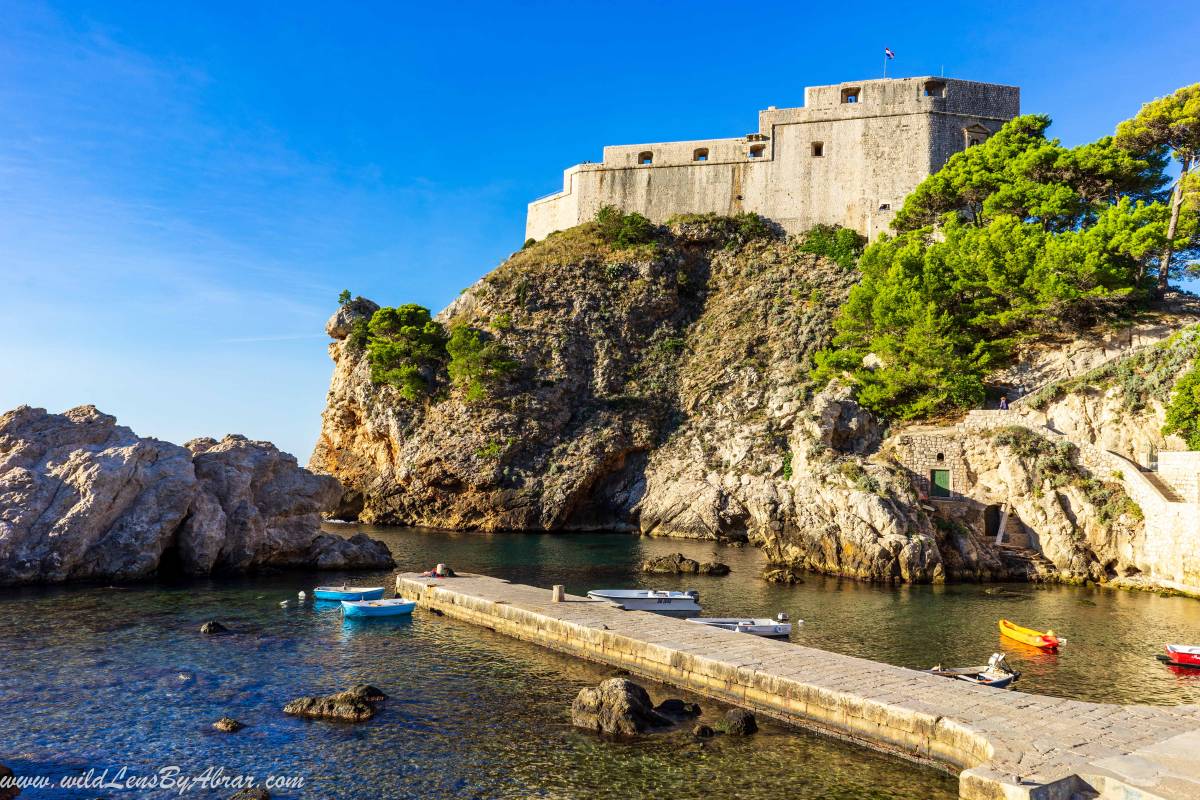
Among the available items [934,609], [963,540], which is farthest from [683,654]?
[963,540]

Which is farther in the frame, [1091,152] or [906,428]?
[1091,152]

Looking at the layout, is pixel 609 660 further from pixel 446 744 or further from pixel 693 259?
pixel 693 259

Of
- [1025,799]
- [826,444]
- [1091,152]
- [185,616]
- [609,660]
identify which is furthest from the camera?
[1091,152]

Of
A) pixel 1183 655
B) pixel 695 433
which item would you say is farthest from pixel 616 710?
pixel 695 433

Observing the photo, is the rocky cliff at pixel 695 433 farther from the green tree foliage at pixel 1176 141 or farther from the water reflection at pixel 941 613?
Result: the green tree foliage at pixel 1176 141

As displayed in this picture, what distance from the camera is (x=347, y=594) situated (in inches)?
913

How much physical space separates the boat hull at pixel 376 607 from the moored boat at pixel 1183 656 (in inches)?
711

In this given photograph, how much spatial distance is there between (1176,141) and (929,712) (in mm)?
42802

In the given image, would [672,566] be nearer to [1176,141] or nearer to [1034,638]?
[1034,638]

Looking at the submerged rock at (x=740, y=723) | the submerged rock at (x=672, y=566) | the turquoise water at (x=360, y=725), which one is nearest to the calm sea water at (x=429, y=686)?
the turquoise water at (x=360, y=725)

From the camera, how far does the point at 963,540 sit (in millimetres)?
30344

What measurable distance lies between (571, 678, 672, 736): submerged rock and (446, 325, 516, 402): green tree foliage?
4007cm

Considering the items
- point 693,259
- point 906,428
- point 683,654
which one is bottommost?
point 683,654

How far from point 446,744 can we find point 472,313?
159ft
